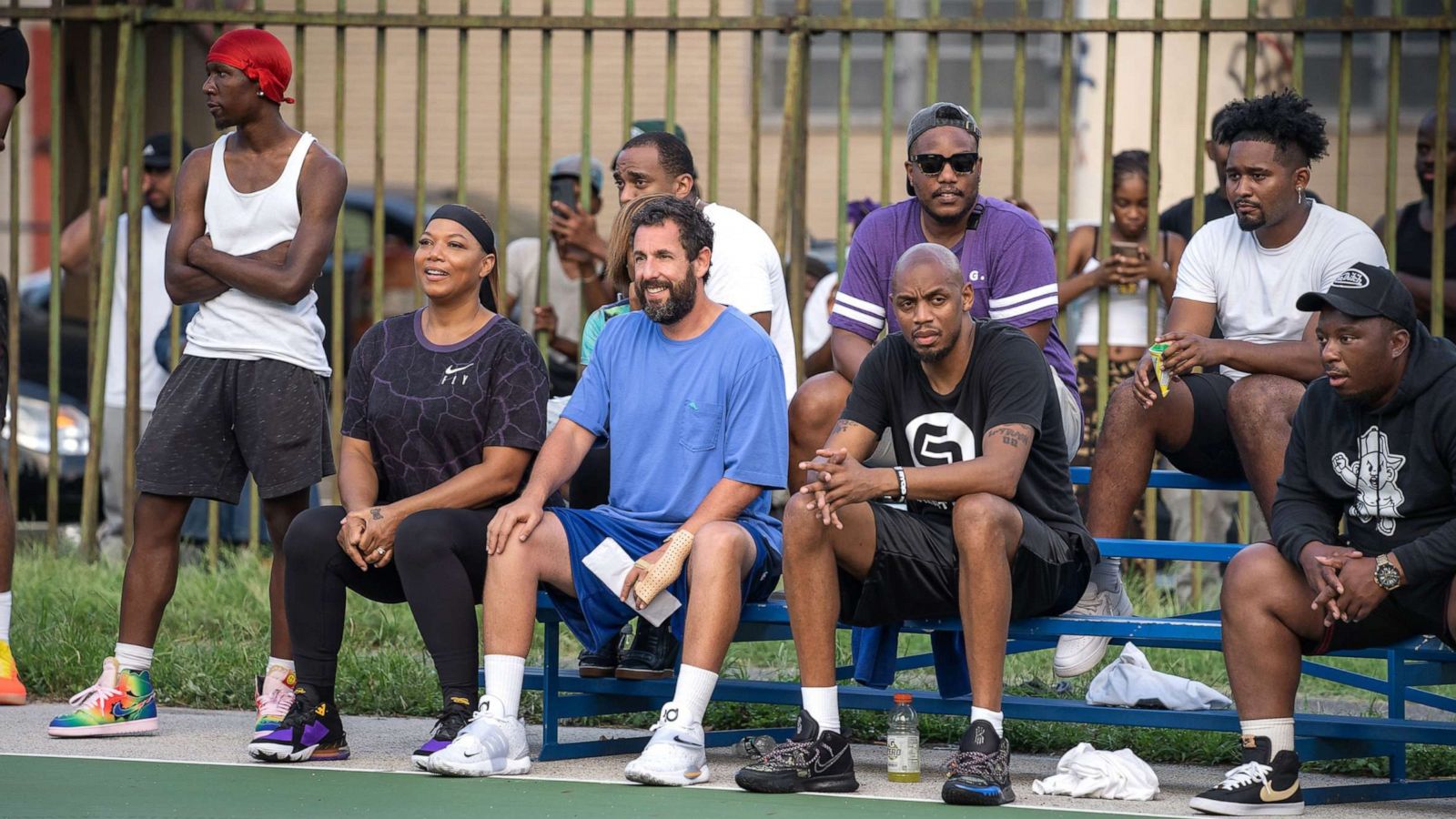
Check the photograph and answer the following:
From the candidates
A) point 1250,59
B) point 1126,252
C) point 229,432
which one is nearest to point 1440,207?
point 1250,59

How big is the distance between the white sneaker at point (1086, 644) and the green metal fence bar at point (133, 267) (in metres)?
4.26

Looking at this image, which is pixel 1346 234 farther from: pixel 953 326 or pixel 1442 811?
pixel 1442 811

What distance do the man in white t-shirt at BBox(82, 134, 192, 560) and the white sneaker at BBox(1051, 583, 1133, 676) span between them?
15.0ft

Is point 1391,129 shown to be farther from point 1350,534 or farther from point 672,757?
point 672,757

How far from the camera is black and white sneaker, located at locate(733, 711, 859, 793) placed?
16.3 feet

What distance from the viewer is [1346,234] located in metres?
5.87

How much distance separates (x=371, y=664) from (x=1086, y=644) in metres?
2.54

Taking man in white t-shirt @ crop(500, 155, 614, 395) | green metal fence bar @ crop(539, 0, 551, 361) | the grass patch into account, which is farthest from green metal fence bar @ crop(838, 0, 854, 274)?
the grass patch

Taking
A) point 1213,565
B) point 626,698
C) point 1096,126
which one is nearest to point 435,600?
point 626,698

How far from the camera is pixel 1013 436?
5.15 metres

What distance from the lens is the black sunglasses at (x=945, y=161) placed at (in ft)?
19.4

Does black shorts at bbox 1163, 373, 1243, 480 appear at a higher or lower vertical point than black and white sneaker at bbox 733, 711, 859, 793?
higher

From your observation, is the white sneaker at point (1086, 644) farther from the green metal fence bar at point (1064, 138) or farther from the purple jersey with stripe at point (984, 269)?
the green metal fence bar at point (1064, 138)

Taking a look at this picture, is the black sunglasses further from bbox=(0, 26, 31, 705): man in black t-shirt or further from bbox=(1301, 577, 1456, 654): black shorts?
bbox=(0, 26, 31, 705): man in black t-shirt
